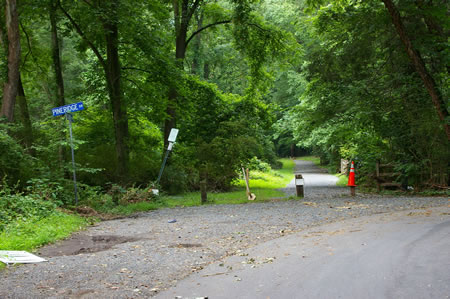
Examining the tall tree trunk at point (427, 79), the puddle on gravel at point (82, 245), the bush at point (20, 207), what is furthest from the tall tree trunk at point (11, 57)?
the tall tree trunk at point (427, 79)

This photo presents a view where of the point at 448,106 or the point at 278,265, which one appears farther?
the point at 448,106

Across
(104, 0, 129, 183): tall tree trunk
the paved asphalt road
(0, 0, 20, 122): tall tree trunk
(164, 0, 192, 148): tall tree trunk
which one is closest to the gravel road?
the paved asphalt road

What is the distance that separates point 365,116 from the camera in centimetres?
1977

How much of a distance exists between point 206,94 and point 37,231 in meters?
16.2

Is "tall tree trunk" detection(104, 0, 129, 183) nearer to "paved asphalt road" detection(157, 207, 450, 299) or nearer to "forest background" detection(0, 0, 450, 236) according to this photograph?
"forest background" detection(0, 0, 450, 236)

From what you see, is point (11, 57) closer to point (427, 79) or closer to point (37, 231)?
point (37, 231)

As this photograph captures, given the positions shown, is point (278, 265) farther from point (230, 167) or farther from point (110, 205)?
point (230, 167)

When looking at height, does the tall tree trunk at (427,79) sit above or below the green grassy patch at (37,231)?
above

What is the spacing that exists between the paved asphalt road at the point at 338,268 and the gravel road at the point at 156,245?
48 cm

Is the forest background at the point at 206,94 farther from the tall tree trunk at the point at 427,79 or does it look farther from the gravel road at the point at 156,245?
the gravel road at the point at 156,245

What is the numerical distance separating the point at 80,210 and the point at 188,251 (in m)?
7.00

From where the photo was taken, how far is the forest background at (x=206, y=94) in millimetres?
16188

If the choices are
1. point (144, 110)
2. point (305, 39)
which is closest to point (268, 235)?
point (144, 110)

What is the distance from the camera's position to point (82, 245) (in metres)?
9.00
